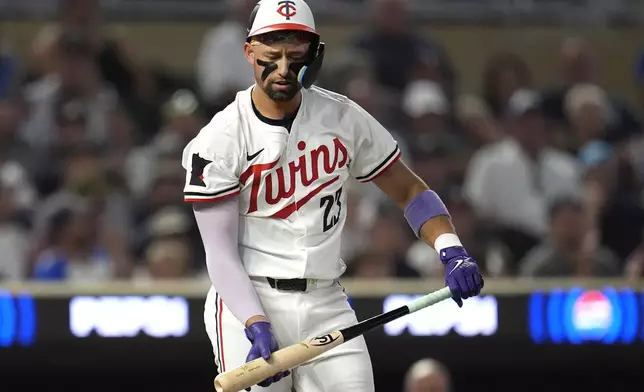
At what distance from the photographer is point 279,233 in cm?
442

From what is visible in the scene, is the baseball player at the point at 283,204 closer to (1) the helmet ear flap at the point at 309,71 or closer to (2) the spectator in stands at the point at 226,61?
(1) the helmet ear flap at the point at 309,71

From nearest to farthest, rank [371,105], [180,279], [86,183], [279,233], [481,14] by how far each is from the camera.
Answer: [279,233] → [180,279] → [86,183] → [371,105] → [481,14]

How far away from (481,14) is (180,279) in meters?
3.95

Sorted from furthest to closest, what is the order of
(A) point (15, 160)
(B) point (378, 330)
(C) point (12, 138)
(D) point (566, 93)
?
(D) point (566, 93)
(C) point (12, 138)
(A) point (15, 160)
(B) point (378, 330)

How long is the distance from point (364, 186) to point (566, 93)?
1.81 metres

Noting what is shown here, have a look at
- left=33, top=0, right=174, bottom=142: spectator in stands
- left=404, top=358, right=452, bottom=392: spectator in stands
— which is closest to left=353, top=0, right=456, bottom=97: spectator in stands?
left=33, top=0, right=174, bottom=142: spectator in stands

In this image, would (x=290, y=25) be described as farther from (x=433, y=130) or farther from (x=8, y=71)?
(x=8, y=71)

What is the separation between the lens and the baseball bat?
4.14 metres

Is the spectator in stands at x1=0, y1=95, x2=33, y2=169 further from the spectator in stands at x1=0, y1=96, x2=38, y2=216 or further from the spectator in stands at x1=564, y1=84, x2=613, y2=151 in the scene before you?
the spectator in stands at x1=564, y1=84, x2=613, y2=151

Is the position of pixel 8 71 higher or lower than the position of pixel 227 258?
higher

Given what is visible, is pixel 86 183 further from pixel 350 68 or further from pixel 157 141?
pixel 350 68

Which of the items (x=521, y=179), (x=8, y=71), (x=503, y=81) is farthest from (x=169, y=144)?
(x=503, y=81)

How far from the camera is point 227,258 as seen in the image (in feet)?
14.2

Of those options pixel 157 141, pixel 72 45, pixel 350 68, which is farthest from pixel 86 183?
Result: pixel 350 68
